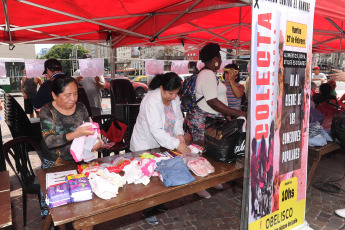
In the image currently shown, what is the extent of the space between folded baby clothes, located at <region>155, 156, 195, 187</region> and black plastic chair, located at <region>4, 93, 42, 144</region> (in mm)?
2588

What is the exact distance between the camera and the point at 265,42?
5.60 ft

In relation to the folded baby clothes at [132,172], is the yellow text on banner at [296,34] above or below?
above

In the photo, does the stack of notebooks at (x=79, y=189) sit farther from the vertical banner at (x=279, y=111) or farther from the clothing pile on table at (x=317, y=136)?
the clothing pile on table at (x=317, y=136)

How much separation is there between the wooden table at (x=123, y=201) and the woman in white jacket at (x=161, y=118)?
49 centimetres

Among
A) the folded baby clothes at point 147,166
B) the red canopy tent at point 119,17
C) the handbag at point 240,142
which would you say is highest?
the red canopy tent at point 119,17

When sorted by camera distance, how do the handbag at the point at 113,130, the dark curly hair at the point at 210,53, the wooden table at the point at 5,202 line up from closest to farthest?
the wooden table at the point at 5,202
the dark curly hair at the point at 210,53
the handbag at the point at 113,130

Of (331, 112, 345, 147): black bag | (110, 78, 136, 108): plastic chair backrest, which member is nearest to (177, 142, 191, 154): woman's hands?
(331, 112, 345, 147): black bag

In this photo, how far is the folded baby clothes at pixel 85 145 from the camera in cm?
203

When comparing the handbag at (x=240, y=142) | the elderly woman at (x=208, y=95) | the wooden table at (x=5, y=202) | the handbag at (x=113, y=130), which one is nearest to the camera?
the wooden table at (x=5, y=202)

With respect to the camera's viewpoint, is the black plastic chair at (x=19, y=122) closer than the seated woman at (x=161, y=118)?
No

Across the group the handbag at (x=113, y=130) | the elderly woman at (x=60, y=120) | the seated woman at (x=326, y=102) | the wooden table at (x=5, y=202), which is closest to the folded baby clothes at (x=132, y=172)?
the elderly woman at (x=60, y=120)

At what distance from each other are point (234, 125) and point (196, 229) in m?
1.43

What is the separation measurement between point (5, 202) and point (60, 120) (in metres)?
0.86

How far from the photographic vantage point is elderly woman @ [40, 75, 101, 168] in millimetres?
2186
